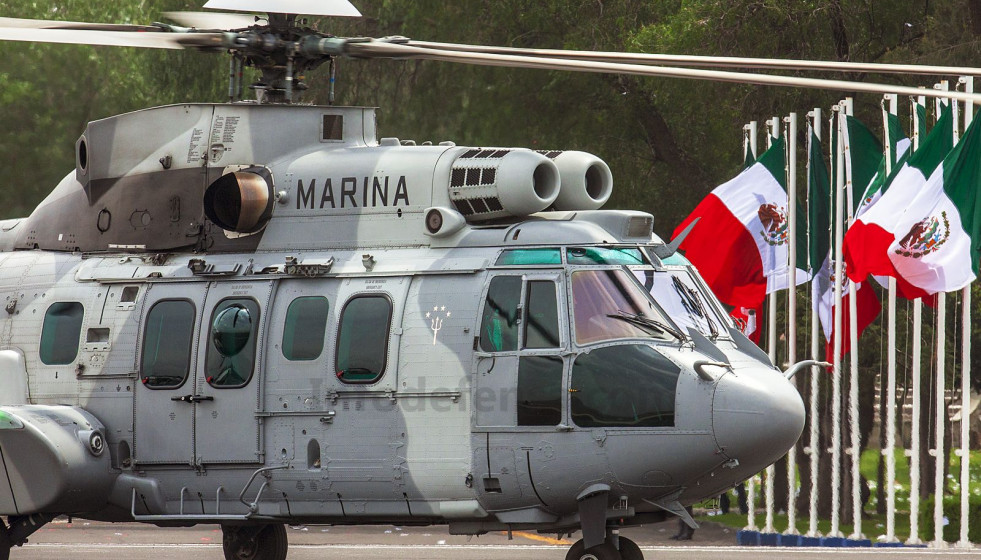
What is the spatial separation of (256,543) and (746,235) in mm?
8399

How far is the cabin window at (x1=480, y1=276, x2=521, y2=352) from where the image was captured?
1029 cm

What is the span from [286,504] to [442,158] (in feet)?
9.32

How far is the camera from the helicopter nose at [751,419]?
9766 millimetres

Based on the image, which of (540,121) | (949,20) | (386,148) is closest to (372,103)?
(540,121)

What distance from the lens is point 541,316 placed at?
33.7ft

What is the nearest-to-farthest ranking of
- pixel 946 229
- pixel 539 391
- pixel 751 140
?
pixel 539 391
pixel 946 229
pixel 751 140

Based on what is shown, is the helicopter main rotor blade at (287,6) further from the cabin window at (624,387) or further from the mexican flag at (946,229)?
the mexican flag at (946,229)

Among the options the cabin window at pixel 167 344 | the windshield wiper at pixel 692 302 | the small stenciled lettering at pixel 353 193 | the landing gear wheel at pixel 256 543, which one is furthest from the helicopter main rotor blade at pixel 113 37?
the landing gear wheel at pixel 256 543

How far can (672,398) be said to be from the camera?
389 inches

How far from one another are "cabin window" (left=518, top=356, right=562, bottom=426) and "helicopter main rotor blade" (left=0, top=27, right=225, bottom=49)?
356cm

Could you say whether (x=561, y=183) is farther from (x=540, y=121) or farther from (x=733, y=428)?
(x=540, y=121)

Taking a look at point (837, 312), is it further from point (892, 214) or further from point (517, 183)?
point (517, 183)

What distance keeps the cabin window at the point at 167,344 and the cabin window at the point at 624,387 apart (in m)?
3.16

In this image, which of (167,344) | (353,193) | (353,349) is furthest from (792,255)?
(167,344)
